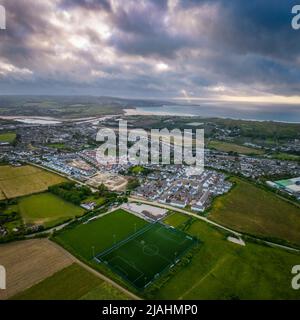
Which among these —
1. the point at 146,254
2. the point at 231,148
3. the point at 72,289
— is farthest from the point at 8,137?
the point at 72,289

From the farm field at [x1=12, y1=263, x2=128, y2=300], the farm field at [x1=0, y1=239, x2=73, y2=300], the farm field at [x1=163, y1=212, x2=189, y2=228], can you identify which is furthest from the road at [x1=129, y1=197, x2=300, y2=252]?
the farm field at [x1=12, y1=263, x2=128, y2=300]

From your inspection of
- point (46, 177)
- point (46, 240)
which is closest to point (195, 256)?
point (46, 240)

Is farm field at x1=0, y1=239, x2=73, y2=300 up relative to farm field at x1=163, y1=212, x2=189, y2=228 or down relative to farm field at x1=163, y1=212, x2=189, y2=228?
down

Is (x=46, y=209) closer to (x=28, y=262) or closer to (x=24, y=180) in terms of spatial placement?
(x=28, y=262)

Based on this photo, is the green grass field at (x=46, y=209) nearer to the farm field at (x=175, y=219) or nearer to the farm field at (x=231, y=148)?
the farm field at (x=175, y=219)

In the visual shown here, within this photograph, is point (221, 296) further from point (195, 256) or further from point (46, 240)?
point (46, 240)

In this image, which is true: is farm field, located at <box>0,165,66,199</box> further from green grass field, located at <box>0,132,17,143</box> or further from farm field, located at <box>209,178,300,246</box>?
green grass field, located at <box>0,132,17,143</box>
